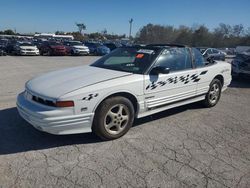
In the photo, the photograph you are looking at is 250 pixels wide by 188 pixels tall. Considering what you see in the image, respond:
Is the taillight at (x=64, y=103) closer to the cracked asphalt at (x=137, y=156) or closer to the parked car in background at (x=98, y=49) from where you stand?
the cracked asphalt at (x=137, y=156)

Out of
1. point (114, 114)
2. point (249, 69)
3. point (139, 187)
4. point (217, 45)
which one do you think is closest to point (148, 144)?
point (114, 114)

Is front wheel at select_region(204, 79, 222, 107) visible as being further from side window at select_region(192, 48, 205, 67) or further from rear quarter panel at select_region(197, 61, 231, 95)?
side window at select_region(192, 48, 205, 67)

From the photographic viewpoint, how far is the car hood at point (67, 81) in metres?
3.45

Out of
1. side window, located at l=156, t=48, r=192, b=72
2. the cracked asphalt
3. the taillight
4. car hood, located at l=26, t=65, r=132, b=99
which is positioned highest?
side window, located at l=156, t=48, r=192, b=72

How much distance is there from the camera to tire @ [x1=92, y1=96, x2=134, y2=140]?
358 cm

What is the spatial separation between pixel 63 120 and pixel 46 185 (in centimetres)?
92

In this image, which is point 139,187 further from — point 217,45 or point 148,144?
point 217,45

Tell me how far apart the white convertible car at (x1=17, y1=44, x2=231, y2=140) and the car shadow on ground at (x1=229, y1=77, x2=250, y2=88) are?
4097mm

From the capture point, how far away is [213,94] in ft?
18.9

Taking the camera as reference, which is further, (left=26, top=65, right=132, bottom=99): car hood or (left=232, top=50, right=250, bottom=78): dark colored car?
(left=232, top=50, right=250, bottom=78): dark colored car

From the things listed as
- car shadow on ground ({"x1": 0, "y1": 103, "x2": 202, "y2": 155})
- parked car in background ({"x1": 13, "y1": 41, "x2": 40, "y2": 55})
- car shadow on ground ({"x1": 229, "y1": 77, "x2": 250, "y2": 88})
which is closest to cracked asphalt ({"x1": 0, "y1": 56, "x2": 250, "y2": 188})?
car shadow on ground ({"x1": 0, "y1": 103, "x2": 202, "y2": 155})

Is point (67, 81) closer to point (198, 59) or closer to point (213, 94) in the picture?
point (198, 59)

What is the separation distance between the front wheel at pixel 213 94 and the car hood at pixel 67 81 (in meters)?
2.49

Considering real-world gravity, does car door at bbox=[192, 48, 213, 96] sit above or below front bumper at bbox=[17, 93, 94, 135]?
above
